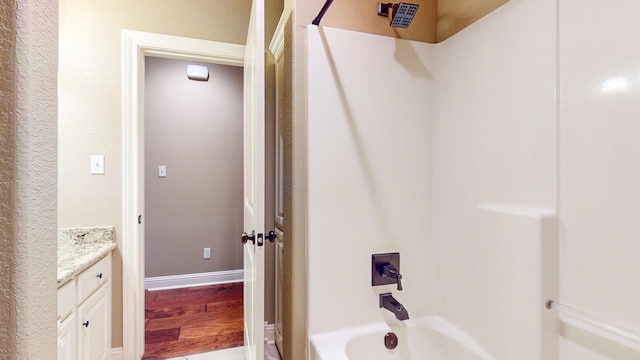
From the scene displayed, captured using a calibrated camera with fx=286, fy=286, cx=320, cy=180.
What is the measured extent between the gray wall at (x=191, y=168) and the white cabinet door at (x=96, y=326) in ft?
4.63

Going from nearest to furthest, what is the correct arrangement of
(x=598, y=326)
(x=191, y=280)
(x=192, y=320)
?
(x=598, y=326) → (x=192, y=320) → (x=191, y=280)

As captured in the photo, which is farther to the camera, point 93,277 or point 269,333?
point 269,333

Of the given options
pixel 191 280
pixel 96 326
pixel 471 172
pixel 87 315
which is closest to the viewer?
pixel 471 172

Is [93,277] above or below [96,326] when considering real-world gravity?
above

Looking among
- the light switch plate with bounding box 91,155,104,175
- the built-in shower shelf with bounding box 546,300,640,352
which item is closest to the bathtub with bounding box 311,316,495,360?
the built-in shower shelf with bounding box 546,300,640,352

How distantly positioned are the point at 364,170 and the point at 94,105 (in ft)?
5.61

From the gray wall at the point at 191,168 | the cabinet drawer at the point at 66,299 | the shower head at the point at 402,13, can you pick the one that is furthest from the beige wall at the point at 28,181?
the gray wall at the point at 191,168

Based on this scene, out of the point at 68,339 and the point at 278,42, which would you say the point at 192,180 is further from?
the point at 68,339

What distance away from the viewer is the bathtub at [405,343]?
121 cm

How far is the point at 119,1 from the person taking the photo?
1.80m

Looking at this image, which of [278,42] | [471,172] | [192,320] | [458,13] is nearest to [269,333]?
[192,320]

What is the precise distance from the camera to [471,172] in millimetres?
→ 1311

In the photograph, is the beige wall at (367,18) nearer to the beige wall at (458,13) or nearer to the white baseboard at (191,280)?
the beige wall at (458,13)

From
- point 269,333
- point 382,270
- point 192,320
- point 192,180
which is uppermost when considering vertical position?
point 192,180
